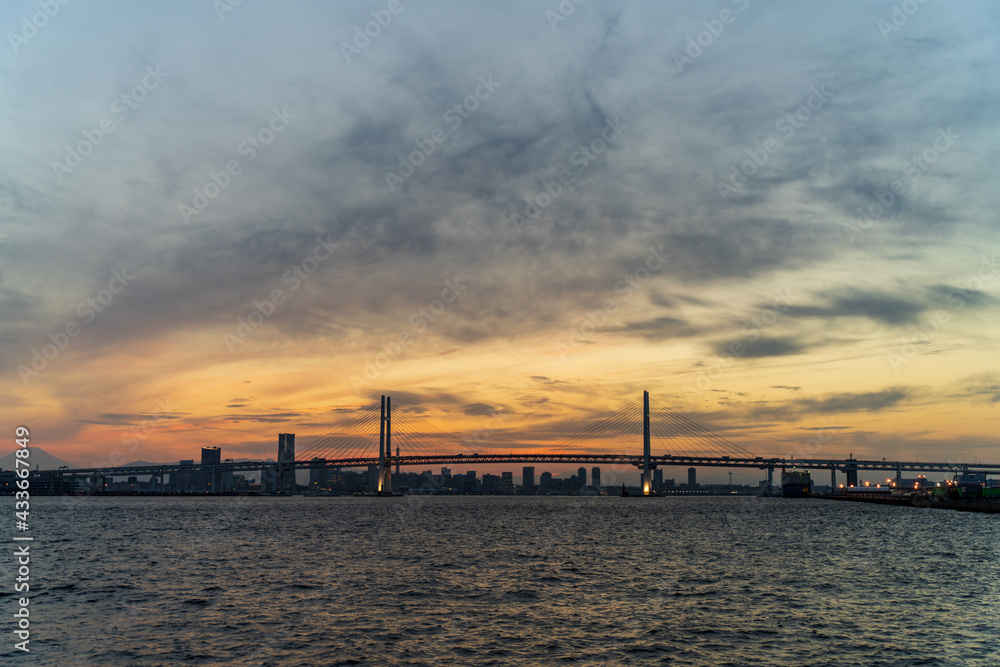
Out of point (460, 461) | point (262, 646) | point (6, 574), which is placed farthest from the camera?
point (460, 461)

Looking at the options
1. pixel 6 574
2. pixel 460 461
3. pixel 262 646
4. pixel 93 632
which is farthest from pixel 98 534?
pixel 460 461

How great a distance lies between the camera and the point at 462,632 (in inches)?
989

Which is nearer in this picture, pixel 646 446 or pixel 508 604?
pixel 508 604

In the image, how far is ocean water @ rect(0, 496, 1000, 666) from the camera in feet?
73.7

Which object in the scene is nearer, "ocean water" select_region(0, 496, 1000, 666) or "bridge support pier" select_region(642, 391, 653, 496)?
"ocean water" select_region(0, 496, 1000, 666)

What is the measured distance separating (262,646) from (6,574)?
23975 mm

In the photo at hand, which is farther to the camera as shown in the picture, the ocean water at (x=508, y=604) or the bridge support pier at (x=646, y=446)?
the bridge support pier at (x=646, y=446)

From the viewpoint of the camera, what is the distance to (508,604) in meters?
30.2

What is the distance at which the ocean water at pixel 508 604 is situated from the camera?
22.5 metres

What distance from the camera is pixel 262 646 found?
75.3ft

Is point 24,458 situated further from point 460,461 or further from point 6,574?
point 460,461

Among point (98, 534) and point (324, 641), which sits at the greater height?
point (324, 641)

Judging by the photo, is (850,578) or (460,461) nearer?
(850,578)

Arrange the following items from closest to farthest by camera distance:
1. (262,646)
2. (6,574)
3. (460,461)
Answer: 1. (262,646)
2. (6,574)
3. (460,461)
